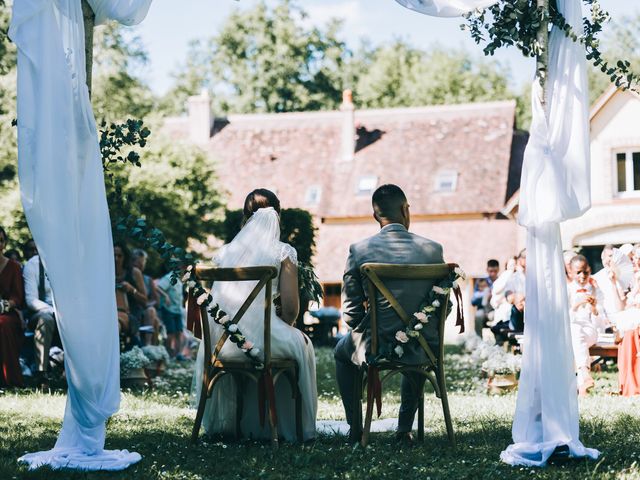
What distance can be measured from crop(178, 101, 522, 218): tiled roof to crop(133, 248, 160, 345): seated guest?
2054 centimetres

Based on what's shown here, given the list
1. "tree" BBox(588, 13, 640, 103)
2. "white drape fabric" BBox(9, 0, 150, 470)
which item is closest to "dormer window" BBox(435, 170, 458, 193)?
"tree" BBox(588, 13, 640, 103)

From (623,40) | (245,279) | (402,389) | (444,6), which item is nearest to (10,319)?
(245,279)

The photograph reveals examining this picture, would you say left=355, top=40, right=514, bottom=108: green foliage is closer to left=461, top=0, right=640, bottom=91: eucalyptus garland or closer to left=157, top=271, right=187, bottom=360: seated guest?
left=157, top=271, right=187, bottom=360: seated guest

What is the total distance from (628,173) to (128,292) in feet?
66.6

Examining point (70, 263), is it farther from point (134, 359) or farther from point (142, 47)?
point (142, 47)

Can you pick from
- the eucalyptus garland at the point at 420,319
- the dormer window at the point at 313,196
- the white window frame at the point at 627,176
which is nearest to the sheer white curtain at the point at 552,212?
the eucalyptus garland at the point at 420,319

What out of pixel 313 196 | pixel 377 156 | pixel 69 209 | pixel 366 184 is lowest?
pixel 69 209

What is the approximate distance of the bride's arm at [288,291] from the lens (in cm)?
696

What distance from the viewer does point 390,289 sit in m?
6.38

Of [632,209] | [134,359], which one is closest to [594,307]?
[134,359]

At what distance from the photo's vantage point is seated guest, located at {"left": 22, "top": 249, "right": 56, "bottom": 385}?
416 inches

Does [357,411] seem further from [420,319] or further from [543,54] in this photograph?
[543,54]

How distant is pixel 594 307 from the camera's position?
1105 centimetres

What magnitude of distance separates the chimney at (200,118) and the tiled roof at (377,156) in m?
0.49
